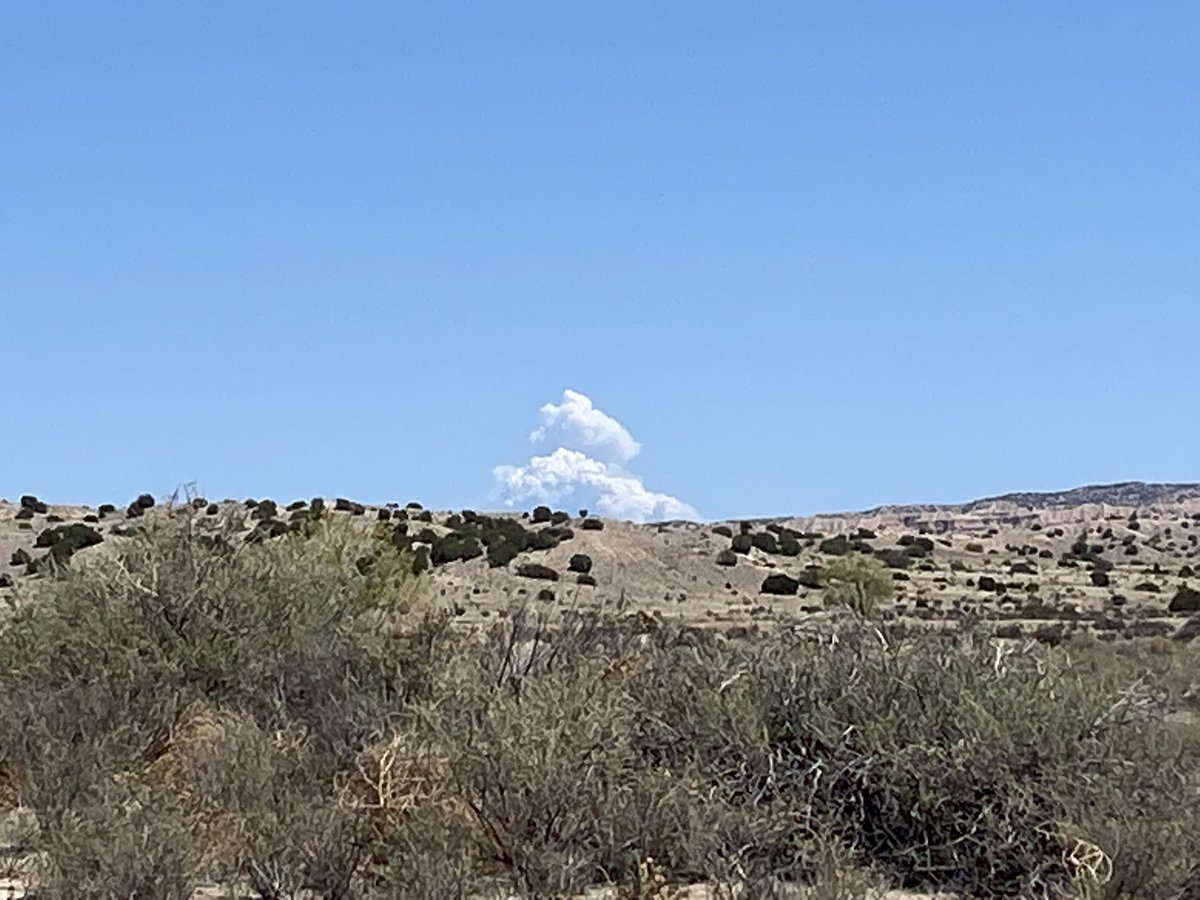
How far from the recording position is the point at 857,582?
58969 mm

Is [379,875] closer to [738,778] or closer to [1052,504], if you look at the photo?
[738,778]

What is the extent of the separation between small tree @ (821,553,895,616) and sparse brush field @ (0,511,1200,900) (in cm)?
4193

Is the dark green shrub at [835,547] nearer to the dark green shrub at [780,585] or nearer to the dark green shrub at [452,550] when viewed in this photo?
the dark green shrub at [780,585]

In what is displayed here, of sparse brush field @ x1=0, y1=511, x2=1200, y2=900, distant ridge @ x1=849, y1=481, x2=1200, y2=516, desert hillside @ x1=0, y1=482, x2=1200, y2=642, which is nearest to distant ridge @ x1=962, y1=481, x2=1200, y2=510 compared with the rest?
distant ridge @ x1=849, y1=481, x2=1200, y2=516

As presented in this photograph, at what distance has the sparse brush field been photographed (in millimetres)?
10516

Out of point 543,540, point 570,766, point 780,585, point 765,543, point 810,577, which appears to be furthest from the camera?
point 765,543

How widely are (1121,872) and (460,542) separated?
5681 cm

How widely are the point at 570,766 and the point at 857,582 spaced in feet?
161

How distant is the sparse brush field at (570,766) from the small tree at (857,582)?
4193 centimetres

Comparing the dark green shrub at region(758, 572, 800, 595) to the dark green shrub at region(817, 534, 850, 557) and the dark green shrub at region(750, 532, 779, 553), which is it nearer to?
the dark green shrub at region(817, 534, 850, 557)

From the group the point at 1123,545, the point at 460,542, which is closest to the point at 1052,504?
the point at 1123,545

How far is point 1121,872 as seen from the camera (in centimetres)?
1059

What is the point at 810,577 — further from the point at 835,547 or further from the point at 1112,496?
the point at 1112,496

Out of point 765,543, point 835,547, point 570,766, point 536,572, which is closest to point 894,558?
point 835,547
